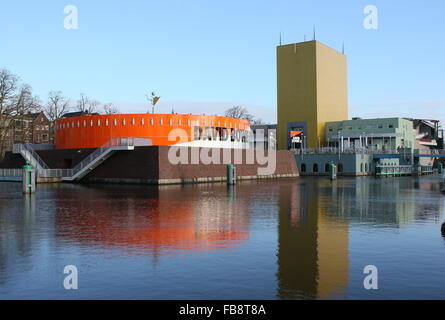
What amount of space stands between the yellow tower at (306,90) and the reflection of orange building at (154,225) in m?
73.8

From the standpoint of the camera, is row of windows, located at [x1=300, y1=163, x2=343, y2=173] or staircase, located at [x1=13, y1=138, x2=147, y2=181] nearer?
staircase, located at [x1=13, y1=138, x2=147, y2=181]

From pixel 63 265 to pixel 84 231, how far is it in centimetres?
515

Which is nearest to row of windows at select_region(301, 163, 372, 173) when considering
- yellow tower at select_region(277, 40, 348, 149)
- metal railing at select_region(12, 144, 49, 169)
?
yellow tower at select_region(277, 40, 348, 149)

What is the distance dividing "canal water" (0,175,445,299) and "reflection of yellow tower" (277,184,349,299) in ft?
0.08

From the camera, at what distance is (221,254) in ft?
39.6

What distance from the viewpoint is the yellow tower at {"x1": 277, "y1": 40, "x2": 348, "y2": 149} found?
95125 millimetres

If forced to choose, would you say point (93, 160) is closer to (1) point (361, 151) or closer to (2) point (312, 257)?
(2) point (312, 257)

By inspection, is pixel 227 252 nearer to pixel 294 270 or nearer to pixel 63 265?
pixel 294 270

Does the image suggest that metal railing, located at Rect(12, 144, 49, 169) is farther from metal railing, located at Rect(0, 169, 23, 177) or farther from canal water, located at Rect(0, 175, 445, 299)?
canal water, located at Rect(0, 175, 445, 299)

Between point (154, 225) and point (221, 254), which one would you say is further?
point (154, 225)

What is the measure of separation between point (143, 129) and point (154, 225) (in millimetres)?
37385

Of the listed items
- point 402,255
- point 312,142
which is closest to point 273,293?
point 402,255

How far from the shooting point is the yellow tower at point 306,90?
95125 mm

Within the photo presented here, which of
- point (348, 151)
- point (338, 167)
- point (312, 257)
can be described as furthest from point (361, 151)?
point (312, 257)
